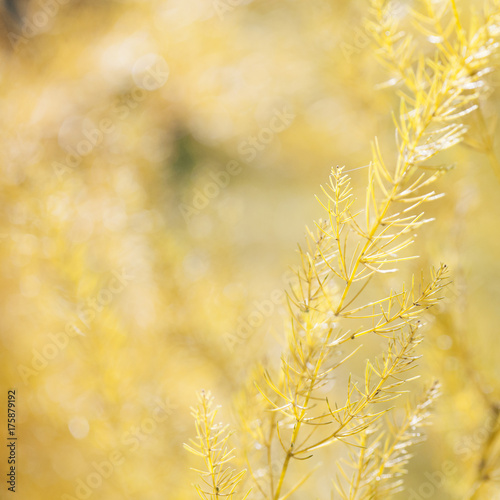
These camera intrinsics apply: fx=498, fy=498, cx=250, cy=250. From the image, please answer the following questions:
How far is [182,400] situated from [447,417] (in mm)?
223

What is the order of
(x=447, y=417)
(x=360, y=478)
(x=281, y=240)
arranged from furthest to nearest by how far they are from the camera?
1. (x=281, y=240)
2. (x=447, y=417)
3. (x=360, y=478)

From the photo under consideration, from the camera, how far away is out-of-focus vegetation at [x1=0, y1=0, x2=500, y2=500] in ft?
1.03

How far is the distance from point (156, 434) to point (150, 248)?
0.15 metres

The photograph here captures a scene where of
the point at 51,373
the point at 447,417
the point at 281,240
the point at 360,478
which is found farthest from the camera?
the point at 281,240

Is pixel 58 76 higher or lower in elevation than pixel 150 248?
higher

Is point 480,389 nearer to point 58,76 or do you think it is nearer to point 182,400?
point 182,400

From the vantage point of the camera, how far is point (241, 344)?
0.39 meters

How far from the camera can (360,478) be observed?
0.57 feet

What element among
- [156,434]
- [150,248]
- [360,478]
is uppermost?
[150,248]

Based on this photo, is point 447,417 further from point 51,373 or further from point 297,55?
point 297,55

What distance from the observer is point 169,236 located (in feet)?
1.34

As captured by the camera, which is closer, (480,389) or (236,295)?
(480,389)

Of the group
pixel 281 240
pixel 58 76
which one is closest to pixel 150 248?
pixel 58 76

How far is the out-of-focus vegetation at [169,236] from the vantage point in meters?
0.31
